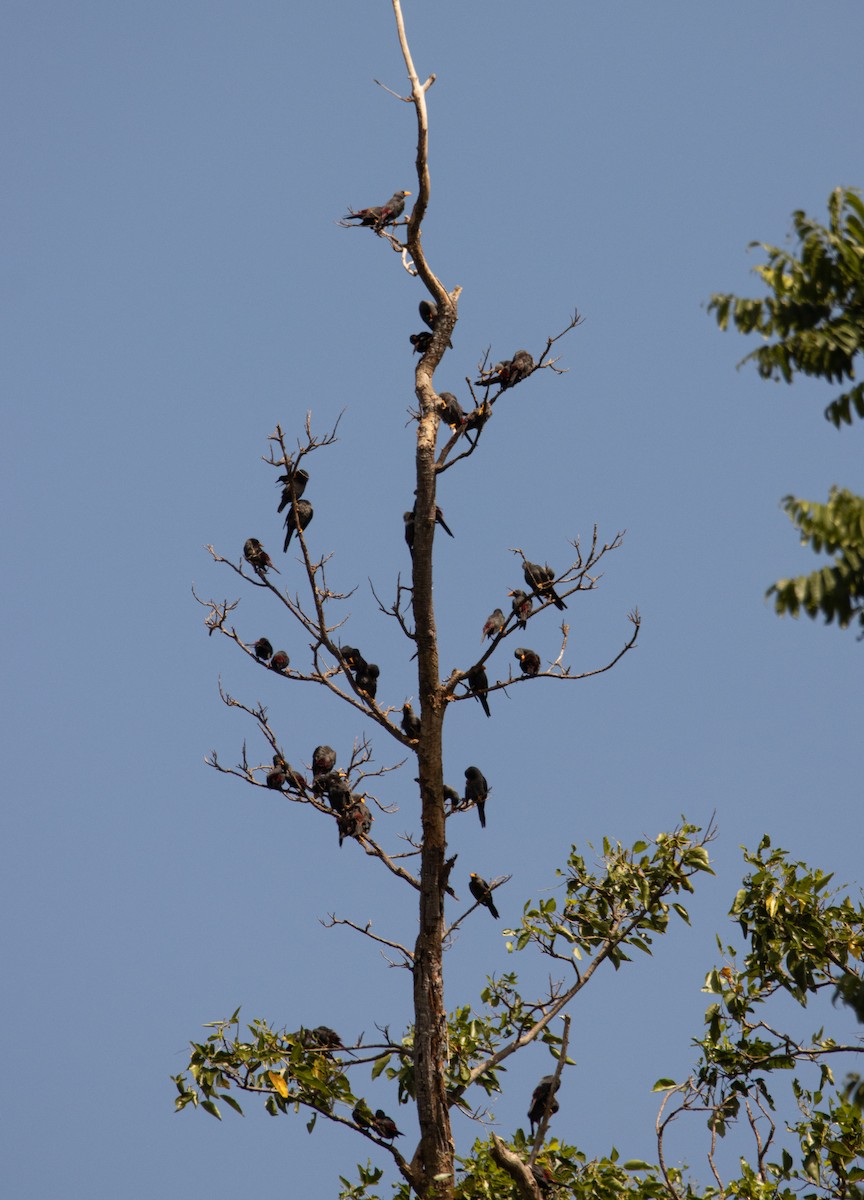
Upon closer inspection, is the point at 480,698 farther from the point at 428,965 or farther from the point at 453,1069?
the point at 453,1069

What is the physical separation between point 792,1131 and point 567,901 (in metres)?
2.11

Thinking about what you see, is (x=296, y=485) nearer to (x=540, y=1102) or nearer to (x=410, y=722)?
(x=410, y=722)

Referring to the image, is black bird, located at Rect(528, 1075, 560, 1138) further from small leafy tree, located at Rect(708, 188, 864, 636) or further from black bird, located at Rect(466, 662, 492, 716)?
small leafy tree, located at Rect(708, 188, 864, 636)

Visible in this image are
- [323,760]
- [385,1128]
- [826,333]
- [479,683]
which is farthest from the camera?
[323,760]

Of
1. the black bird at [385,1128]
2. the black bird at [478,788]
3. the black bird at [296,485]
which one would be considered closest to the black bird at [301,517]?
the black bird at [296,485]

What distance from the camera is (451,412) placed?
10430 millimetres

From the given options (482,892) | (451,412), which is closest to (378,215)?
(451,412)

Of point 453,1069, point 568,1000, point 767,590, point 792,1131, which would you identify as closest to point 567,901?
point 568,1000

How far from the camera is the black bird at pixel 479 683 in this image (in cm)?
962

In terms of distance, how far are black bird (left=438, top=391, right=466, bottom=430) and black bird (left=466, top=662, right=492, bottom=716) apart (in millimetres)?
1883

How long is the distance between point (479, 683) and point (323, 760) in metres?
1.70

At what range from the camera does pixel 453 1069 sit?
9469mm

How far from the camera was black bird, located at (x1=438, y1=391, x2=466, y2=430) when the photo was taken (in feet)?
34.0

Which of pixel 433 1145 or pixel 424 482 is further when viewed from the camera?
pixel 424 482
